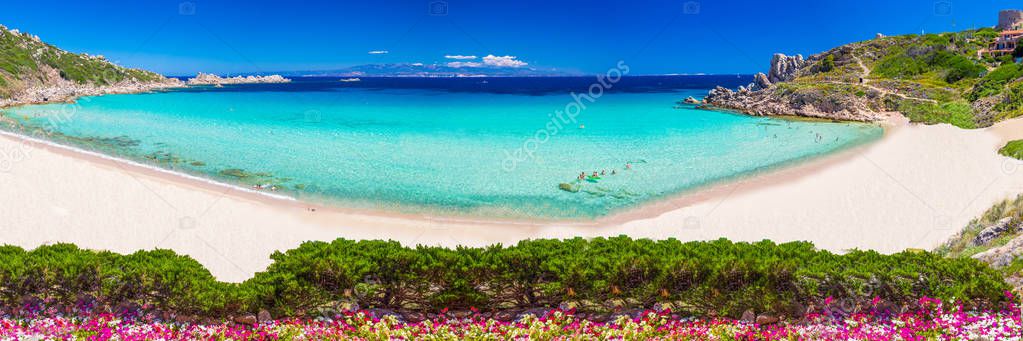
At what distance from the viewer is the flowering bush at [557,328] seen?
21.9ft

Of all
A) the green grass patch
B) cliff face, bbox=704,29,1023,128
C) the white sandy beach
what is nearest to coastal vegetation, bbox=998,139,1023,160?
the white sandy beach

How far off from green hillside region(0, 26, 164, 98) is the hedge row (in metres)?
→ 82.8

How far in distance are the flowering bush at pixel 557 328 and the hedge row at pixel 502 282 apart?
0.22 metres

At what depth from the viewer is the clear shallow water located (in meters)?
20.2

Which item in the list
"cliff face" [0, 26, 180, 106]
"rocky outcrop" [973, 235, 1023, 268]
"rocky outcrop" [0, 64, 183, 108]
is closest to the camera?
"rocky outcrop" [973, 235, 1023, 268]

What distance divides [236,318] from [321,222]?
9254 millimetres

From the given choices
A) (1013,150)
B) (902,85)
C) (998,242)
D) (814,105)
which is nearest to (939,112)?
(814,105)

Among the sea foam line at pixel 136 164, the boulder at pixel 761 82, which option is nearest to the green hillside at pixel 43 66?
the sea foam line at pixel 136 164

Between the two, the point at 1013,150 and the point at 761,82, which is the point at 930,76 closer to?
the point at 761,82

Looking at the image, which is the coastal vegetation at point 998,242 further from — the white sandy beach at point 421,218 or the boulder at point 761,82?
the boulder at point 761,82

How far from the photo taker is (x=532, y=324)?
6938 mm

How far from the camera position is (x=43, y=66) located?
321 ft

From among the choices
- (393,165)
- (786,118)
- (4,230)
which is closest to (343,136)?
(393,165)

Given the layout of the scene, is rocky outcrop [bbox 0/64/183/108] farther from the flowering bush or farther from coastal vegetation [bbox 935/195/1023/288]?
coastal vegetation [bbox 935/195/1023/288]
